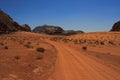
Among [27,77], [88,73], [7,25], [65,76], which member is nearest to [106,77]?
[88,73]

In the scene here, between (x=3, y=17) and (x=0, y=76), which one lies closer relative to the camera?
(x=0, y=76)

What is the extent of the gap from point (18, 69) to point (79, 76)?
5.04 metres

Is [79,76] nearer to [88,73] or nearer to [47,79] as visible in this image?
[88,73]

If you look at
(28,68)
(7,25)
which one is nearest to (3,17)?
(7,25)

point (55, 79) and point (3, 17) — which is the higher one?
point (3, 17)

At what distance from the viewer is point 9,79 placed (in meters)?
13.0

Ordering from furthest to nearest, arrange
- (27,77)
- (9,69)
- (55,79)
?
(9,69), (27,77), (55,79)

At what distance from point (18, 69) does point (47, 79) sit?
3761 millimetres

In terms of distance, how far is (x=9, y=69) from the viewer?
1588cm

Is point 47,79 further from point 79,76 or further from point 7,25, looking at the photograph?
point 7,25

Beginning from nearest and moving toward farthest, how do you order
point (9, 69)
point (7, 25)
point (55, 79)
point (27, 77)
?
point (55, 79) → point (27, 77) → point (9, 69) → point (7, 25)

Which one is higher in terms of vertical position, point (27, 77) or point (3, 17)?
point (3, 17)

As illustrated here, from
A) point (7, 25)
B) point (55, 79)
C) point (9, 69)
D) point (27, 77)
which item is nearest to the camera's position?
point (55, 79)

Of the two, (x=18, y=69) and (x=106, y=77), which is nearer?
(x=106, y=77)
